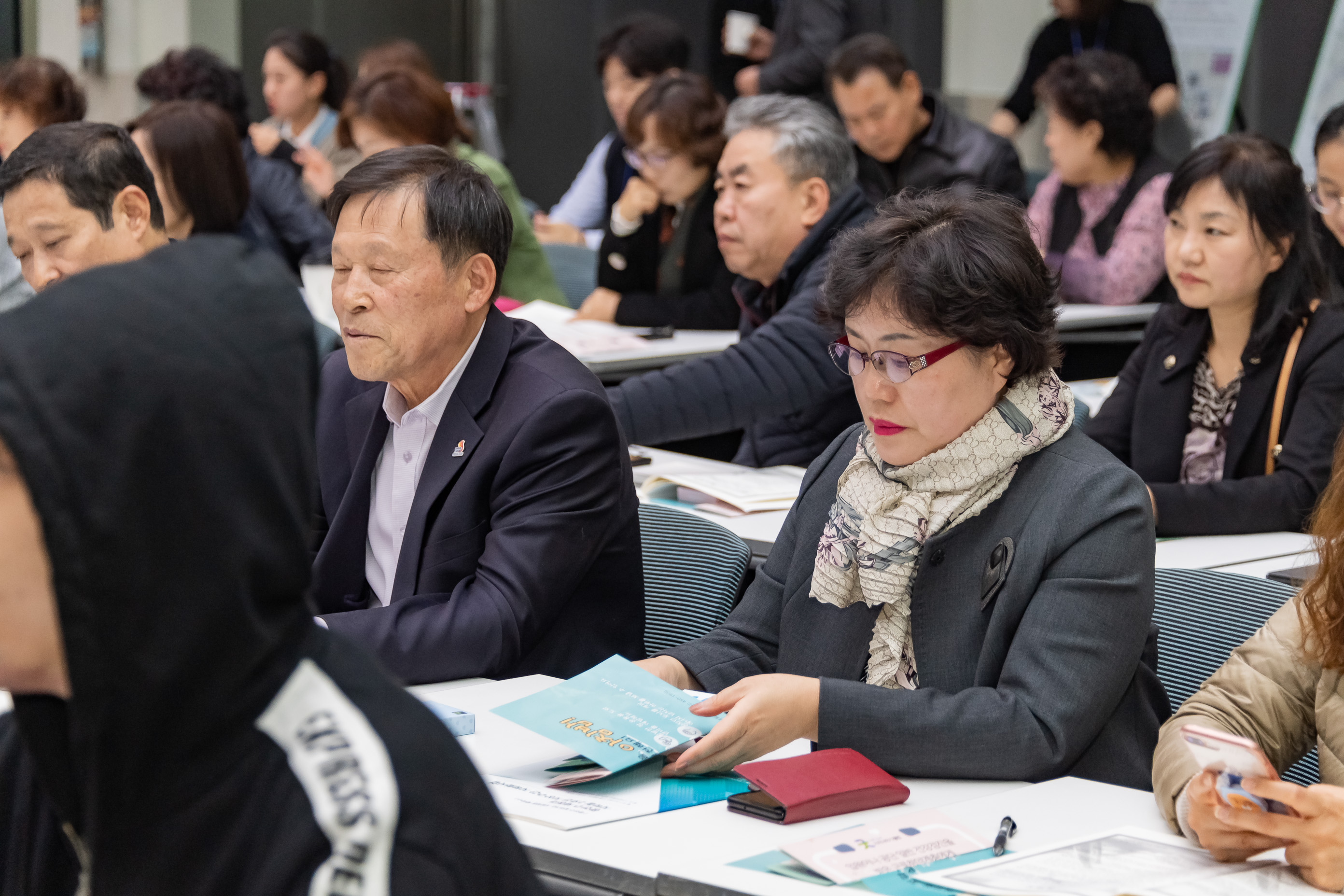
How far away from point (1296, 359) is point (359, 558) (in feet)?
7.09

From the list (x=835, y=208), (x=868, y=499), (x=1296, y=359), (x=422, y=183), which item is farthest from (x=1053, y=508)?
(x=835, y=208)

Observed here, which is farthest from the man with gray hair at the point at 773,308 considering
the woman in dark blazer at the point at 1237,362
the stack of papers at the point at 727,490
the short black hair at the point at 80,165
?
the short black hair at the point at 80,165

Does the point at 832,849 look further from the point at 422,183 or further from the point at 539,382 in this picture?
the point at 422,183

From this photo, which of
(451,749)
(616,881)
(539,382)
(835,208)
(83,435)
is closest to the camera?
(83,435)

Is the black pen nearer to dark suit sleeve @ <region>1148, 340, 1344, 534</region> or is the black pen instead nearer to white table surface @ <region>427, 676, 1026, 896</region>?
white table surface @ <region>427, 676, 1026, 896</region>

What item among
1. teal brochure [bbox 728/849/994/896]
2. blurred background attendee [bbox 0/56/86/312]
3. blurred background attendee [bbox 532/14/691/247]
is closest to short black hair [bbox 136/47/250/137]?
blurred background attendee [bbox 0/56/86/312]

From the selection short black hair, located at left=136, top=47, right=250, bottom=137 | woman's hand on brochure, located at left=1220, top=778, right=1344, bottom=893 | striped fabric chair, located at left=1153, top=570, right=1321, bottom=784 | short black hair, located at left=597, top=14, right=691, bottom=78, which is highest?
short black hair, located at left=597, top=14, right=691, bottom=78

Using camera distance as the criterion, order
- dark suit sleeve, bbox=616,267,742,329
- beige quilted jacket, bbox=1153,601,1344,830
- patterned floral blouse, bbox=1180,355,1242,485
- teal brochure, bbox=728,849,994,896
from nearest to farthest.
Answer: teal brochure, bbox=728,849,994,896, beige quilted jacket, bbox=1153,601,1344,830, patterned floral blouse, bbox=1180,355,1242,485, dark suit sleeve, bbox=616,267,742,329

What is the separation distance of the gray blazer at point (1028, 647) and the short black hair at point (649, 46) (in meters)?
5.72

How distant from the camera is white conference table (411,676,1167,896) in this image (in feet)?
4.81

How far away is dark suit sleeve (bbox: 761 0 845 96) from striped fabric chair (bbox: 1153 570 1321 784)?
5143 millimetres

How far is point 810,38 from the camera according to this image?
23.3 ft

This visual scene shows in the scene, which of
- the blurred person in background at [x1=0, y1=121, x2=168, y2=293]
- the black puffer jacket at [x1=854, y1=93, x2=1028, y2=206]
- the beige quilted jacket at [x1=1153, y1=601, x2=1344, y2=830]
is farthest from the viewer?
the black puffer jacket at [x1=854, y1=93, x2=1028, y2=206]

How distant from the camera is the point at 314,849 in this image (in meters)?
0.77
